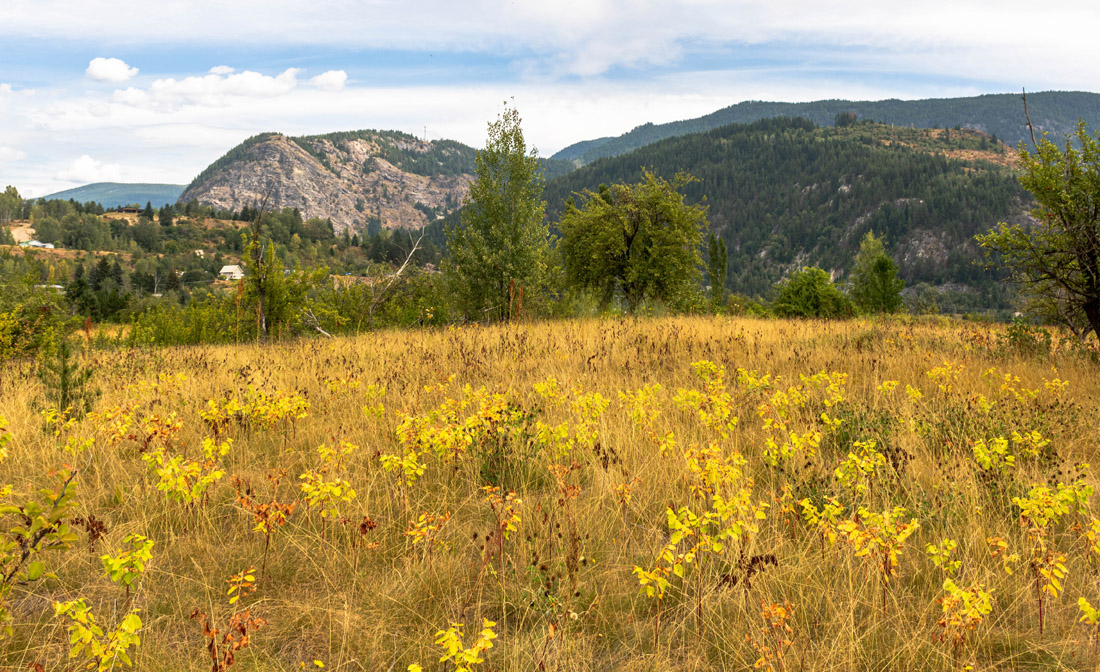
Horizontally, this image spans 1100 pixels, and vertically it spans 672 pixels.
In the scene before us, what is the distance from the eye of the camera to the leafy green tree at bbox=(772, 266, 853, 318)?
3056 cm

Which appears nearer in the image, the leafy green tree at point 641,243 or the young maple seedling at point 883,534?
the young maple seedling at point 883,534

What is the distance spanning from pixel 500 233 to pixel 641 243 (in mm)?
6910

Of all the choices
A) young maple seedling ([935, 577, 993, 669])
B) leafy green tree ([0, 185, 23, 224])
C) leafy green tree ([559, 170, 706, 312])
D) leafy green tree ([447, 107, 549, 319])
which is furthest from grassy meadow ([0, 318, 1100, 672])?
leafy green tree ([0, 185, 23, 224])

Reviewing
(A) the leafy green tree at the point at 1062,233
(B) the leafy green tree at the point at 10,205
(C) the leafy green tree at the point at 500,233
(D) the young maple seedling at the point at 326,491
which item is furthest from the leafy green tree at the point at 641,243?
(B) the leafy green tree at the point at 10,205

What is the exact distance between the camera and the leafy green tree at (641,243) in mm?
20641

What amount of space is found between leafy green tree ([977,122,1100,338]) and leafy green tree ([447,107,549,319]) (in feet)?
35.7

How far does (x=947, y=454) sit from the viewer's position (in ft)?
14.2

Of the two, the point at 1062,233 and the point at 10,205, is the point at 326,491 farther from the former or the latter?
the point at 10,205

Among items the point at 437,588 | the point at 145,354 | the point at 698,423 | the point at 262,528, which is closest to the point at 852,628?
the point at 437,588

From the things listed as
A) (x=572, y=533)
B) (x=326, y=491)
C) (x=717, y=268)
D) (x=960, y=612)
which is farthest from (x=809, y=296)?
(x=326, y=491)

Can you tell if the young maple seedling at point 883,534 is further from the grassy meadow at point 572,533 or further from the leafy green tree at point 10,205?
the leafy green tree at point 10,205

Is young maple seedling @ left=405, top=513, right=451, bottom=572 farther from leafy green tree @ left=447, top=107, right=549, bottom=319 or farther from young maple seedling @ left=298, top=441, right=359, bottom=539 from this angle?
leafy green tree @ left=447, top=107, right=549, bottom=319

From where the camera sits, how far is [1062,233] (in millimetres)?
8258

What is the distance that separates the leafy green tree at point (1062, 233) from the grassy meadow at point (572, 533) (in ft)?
11.0
